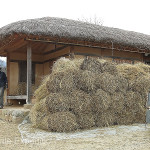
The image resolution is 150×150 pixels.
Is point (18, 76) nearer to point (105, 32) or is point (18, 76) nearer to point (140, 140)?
point (105, 32)

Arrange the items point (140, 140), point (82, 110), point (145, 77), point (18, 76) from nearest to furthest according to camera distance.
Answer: point (140, 140), point (82, 110), point (145, 77), point (18, 76)

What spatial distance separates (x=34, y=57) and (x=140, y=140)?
800 cm

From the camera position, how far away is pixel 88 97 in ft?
20.0

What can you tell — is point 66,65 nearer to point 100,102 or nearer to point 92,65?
point 92,65

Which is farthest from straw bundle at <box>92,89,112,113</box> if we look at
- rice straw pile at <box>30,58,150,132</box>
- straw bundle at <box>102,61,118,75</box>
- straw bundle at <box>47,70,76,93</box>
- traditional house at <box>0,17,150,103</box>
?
traditional house at <box>0,17,150,103</box>

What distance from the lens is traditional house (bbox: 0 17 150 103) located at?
8656 mm

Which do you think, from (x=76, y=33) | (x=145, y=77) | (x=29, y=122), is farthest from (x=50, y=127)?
(x=76, y=33)

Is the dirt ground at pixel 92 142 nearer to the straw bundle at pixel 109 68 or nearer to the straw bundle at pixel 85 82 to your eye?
the straw bundle at pixel 85 82

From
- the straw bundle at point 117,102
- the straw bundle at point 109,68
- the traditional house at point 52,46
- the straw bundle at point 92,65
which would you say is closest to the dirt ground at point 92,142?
the straw bundle at point 117,102

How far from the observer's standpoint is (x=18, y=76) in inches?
446

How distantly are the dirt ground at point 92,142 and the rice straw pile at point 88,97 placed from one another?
2.33 ft

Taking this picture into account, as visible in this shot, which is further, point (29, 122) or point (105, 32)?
point (105, 32)

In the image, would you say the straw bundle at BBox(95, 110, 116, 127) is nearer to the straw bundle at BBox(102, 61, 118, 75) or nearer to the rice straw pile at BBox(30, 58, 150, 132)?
the rice straw pile at BBox(30, 58, 150, 132)

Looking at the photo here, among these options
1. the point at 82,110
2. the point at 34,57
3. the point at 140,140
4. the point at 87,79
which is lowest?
the point at 140,140
